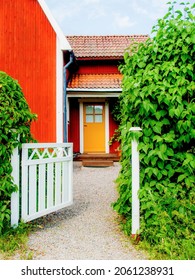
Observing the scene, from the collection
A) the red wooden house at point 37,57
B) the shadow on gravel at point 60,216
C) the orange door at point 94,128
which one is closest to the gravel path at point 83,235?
the shadow on gravel at point 60,216

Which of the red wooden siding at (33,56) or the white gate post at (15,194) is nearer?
the white gate post at (15,194)

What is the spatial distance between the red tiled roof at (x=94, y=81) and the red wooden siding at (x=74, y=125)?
0.85 m

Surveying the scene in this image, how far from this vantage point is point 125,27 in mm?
14844

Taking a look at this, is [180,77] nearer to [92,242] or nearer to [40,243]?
[92,242]

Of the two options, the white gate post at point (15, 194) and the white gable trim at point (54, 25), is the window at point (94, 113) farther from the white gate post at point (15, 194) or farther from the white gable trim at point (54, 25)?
the white gate post at point (15, 194)

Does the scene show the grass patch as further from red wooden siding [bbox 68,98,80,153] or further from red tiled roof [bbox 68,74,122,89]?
red wooden siding [bbox 68,98,80,153]

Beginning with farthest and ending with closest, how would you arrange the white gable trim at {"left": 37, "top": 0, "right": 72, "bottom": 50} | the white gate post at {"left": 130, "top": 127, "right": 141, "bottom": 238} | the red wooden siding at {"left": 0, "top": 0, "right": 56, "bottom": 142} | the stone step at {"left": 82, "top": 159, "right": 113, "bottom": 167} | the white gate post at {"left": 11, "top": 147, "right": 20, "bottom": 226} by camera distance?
the stone step at {"left": 82, "top": 159, "right": 113, "bottom": 167}
the white gable trim at {"left": 37, "top": 0, "right": 72, "bottom": 50}
the red wooden siding at {"left": 0, "top": 0, "right": 56, "bottom": 142}
the white gate post at {"left": 11, "top": 147, "right": 20, "bottom": 226}
the white gate post at {"left": 130, "top": 127, "right": 141, "bottom": 238}

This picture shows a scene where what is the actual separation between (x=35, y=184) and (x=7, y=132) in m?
0.82

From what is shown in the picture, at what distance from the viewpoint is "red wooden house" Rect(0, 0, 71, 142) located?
9102mm

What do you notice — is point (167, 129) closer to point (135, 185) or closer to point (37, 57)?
point (135, 185)

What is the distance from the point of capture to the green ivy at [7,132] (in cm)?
337

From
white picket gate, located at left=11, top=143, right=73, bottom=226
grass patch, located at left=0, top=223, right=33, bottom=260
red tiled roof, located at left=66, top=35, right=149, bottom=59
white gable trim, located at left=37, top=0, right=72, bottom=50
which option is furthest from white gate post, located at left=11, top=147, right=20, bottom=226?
red tiled roof, located at left=66, top=35, right=149, bottom=59

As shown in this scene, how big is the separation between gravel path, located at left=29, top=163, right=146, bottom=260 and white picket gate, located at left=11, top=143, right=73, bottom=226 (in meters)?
0.28

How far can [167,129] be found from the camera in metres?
3.35
